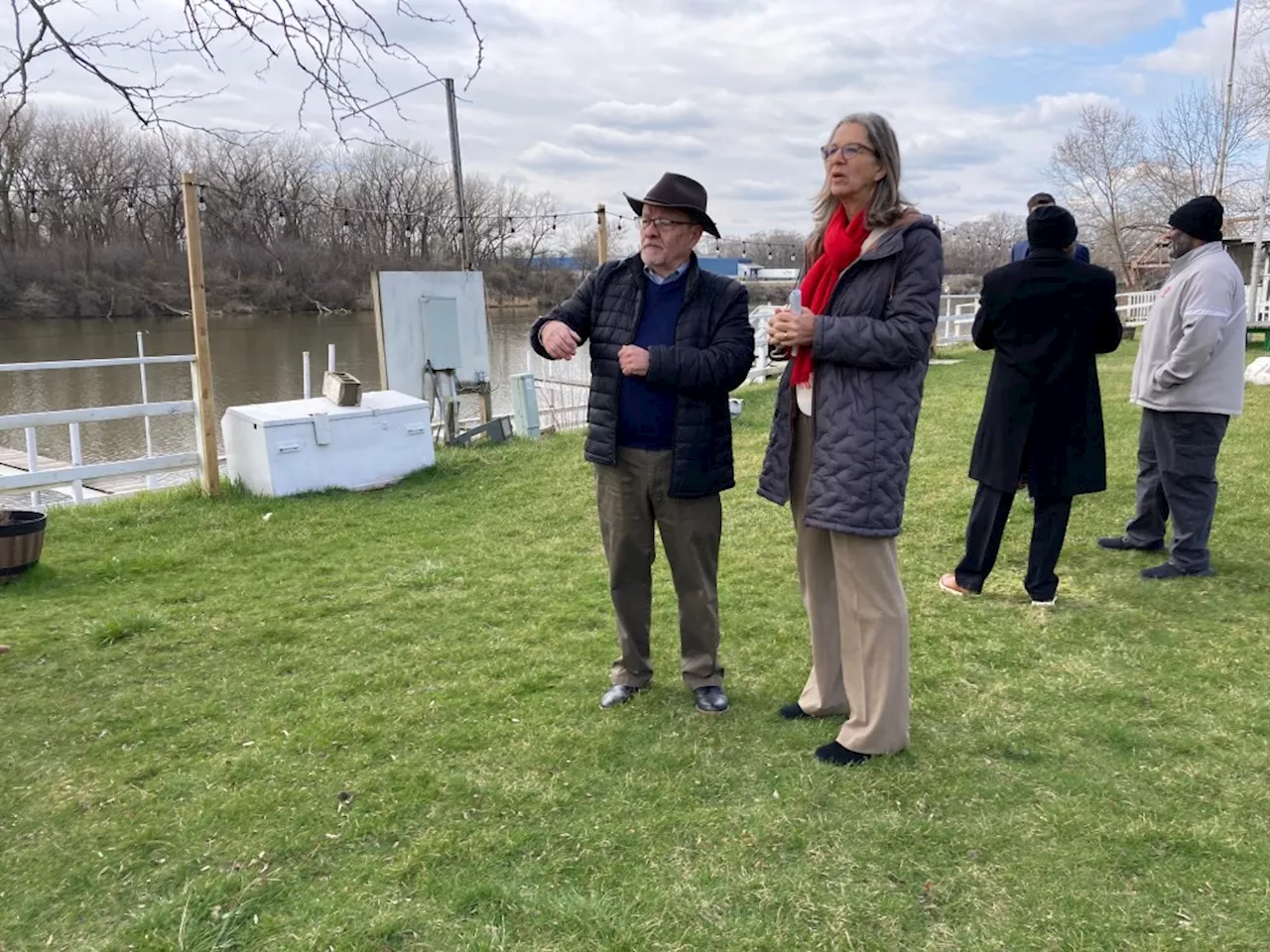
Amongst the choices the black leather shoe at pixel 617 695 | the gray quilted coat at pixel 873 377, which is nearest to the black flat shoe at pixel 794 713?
the black leather shoe at pixel 617 695

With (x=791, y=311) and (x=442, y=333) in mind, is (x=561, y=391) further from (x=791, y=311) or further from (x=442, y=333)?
(x=791, y=311)

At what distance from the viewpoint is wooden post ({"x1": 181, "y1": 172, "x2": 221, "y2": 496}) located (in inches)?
252

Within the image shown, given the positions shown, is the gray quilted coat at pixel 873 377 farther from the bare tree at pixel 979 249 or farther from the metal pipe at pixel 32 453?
the bare tree at pixel 979 249

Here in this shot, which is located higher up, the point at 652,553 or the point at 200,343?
the point at 200,343

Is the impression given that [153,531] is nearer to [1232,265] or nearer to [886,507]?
[886,507]

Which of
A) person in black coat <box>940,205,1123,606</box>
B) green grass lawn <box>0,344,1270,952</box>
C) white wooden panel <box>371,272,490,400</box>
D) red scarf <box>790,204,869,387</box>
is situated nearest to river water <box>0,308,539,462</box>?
white wooden panel <box>371,272,490,400</box>

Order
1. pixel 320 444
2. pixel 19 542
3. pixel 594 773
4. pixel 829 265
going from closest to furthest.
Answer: pixel 829 265, pixel 594 773, pixel 19 542, pixel 320 444

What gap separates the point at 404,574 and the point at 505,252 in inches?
716

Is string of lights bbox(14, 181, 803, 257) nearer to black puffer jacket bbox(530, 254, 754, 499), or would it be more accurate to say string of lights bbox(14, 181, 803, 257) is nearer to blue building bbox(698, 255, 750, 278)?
blue building bbox(698, 255, 750, 278)

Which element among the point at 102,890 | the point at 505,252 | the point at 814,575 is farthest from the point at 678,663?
the point at 505,252

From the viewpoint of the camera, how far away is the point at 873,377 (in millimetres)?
2467

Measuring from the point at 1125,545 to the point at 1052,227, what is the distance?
78.5 inches

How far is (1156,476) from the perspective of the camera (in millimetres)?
4582

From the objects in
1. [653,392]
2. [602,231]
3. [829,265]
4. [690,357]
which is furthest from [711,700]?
[602,231]
